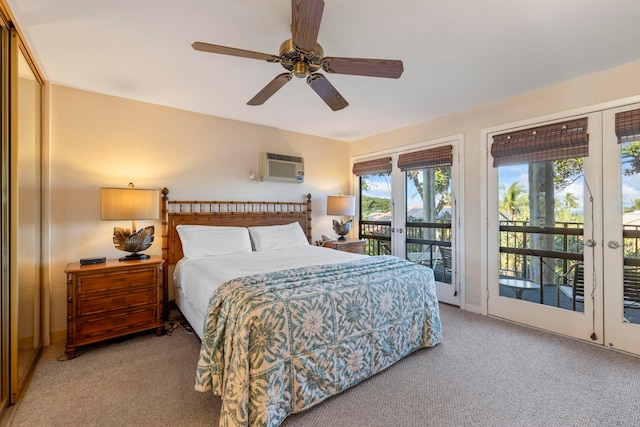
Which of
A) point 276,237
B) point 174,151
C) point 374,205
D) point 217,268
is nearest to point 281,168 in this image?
point 276,237

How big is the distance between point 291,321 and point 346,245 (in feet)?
8.99

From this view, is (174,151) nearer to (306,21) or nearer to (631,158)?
(306,21)

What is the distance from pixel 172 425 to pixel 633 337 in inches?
145

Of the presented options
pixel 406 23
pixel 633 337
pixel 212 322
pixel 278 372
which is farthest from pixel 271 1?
pixel 633 337

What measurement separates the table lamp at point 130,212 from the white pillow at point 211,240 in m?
0.35

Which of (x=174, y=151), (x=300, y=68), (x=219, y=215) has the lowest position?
Answer: (x=219, y=215)

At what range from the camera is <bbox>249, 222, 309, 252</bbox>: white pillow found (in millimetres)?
3637

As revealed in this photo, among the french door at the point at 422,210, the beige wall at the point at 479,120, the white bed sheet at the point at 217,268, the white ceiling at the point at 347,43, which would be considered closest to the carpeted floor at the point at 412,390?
the white bed sheet at the point at 217,268

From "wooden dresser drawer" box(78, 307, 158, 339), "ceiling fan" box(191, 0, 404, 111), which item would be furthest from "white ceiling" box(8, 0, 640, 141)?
"wooden dresser drawer" box(78, 307, 158, 339)

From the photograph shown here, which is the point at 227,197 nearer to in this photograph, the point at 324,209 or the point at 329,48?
the point at 324,209

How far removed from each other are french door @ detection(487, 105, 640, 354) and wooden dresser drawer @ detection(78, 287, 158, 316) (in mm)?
3727

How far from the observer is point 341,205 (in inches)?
178

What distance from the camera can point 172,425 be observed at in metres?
1.70

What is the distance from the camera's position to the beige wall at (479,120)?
2.57 m
